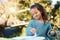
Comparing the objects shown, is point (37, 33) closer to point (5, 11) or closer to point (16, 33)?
point (16, 33)

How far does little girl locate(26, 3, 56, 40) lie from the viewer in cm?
110

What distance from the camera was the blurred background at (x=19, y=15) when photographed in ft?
3.63

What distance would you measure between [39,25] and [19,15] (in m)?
0.18

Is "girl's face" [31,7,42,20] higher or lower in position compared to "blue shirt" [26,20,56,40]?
higher

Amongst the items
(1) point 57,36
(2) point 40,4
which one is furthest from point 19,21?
(1) point 57,36

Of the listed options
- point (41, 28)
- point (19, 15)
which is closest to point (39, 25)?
point (41, 28)

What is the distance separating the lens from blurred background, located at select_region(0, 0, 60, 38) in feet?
3.63

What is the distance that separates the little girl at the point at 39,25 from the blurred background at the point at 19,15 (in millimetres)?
30

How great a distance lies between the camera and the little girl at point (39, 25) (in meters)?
1.10

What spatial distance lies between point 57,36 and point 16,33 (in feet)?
1.08

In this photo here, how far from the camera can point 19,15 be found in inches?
44.1

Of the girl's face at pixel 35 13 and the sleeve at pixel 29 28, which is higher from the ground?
the girl's face at pixel 35 13

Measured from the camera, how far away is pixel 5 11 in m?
1.12

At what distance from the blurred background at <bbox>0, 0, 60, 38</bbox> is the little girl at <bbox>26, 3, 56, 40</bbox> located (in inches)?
1.2
